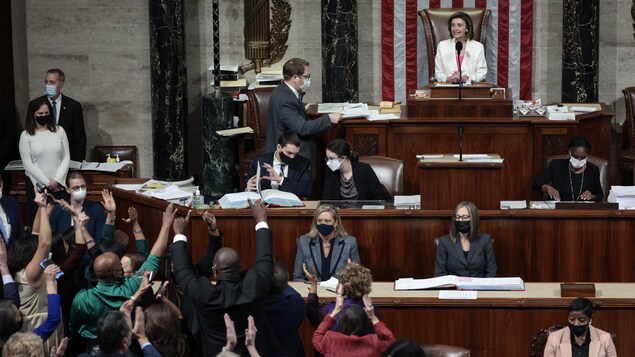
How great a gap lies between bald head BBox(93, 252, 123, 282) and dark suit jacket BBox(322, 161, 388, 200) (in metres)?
3.45

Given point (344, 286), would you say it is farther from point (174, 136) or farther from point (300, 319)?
point (174, 136)

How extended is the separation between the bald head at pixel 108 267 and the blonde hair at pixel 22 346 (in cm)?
113

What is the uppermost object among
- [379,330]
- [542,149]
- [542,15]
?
[542,15]

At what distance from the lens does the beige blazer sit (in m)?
8.20

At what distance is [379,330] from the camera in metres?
7.70

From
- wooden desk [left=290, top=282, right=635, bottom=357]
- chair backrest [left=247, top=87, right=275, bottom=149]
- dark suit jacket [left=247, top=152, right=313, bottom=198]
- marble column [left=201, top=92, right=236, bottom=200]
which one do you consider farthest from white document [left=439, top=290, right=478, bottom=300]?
marble column [left=201, top=92, right=236, bottom=200]

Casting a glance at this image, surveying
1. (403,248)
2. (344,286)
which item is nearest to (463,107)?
(403,248)

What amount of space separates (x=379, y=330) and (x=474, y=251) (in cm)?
222

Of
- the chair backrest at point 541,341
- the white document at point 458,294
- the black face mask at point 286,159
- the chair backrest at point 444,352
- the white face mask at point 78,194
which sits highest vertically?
the black face mask at point 286,159

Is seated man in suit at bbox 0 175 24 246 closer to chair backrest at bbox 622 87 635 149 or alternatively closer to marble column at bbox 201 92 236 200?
marble column at bbox 201 92 236 200

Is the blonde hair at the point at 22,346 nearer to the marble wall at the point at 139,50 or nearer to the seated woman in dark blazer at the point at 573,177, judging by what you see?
the seated woman in dark blazer at the point at 573,177

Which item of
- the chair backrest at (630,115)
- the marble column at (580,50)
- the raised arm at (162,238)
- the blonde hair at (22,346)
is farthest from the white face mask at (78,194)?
the marble column at (580,50)

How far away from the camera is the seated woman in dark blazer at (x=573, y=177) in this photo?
453 inches

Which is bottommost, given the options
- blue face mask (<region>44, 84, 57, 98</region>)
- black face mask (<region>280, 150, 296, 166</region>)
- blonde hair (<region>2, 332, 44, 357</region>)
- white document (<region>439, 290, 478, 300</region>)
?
white document (<region>439, 290, 478, 300</region>)
